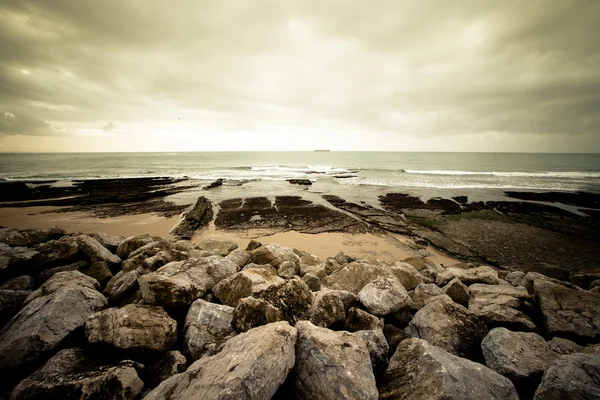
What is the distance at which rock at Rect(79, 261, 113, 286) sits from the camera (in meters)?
5.17

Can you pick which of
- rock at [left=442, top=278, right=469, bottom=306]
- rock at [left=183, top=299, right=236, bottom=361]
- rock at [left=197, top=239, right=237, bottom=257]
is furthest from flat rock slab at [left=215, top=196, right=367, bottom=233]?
rock at [left=183, top=299, right=236, bottom=361]

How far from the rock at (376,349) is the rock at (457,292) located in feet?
9.32

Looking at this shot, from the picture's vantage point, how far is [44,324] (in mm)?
3229

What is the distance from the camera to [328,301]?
397 cm

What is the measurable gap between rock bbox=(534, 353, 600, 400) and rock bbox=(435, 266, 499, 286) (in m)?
3.37

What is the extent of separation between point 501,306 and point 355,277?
278 cm

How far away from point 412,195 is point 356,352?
25.3 m

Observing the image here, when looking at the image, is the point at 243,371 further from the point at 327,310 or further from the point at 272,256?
the point at 272,256

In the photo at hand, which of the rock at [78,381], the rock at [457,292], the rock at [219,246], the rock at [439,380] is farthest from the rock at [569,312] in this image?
the rock at [219,246]

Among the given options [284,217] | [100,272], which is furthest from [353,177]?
[100,272]

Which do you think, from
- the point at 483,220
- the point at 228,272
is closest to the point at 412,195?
the point at 483,220

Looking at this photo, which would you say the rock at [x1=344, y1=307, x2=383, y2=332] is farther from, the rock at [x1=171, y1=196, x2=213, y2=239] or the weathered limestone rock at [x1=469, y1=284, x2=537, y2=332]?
the rock at [x1=171, y1=196, x2=213, y2=239]

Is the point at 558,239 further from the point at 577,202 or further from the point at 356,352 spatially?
the point at 356,352

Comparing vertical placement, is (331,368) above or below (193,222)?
above
